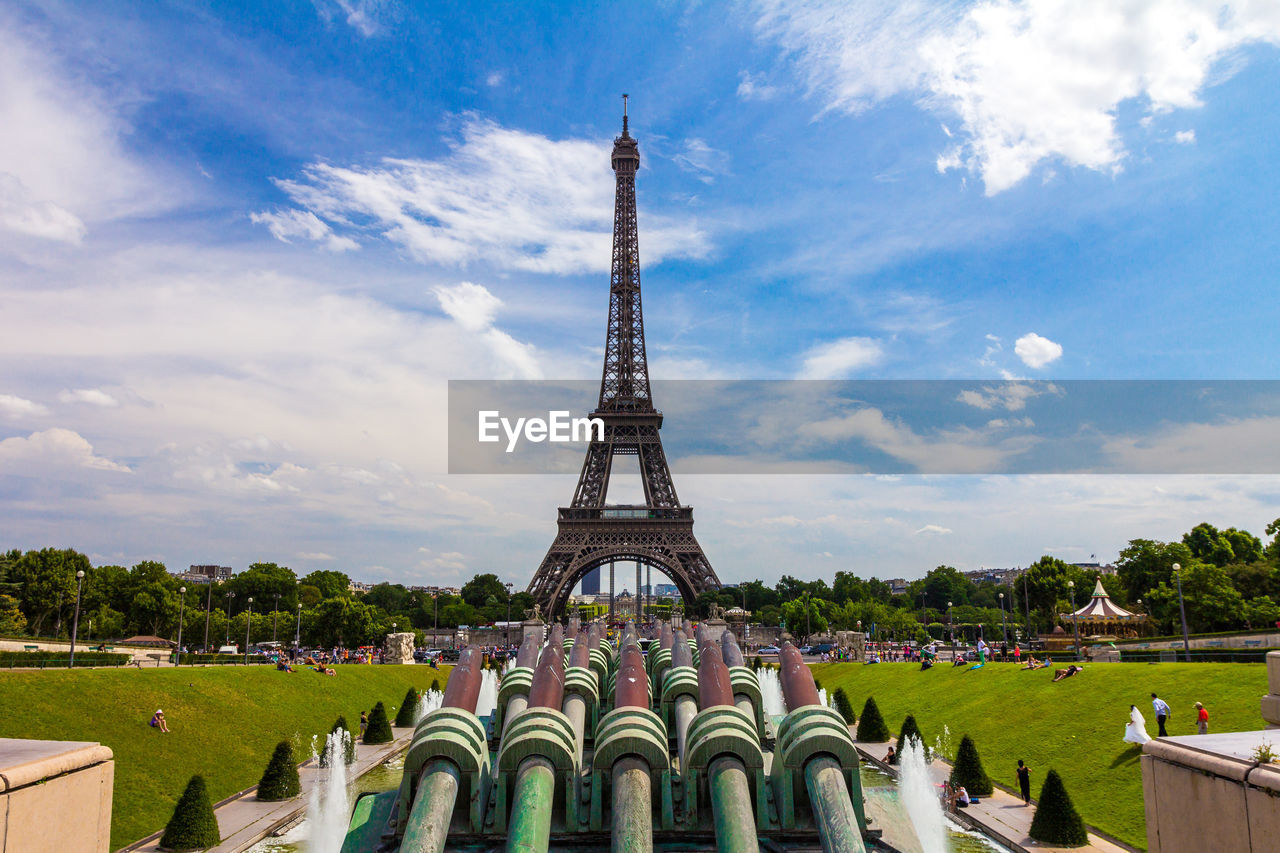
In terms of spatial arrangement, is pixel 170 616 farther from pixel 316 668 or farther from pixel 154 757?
pixel 154 757

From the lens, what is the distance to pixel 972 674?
3731 centimetres

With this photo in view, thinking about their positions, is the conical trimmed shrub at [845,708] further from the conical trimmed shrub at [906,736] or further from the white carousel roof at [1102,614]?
the white carousel roof at [1102,614]

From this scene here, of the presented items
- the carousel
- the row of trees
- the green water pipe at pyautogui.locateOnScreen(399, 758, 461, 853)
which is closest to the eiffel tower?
the row of trees

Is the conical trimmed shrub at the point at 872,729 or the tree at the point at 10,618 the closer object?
the conical trimmed shrub at the point at 872,729

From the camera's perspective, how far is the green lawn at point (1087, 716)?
20484 mm

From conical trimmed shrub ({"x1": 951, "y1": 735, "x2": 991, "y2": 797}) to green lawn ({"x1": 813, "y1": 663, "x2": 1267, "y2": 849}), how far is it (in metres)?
1.45

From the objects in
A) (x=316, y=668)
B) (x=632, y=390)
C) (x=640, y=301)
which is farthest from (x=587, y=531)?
(x=316, y=668)

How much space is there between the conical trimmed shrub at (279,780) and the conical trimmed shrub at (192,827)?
14.7 feet

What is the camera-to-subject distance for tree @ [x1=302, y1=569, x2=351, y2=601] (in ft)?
429

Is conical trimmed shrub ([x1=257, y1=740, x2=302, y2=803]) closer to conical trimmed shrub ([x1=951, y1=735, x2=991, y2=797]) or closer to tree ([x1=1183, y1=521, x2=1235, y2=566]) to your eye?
conical trimmed shrub ([x1=951, y1=735, x2=991, y2=797])

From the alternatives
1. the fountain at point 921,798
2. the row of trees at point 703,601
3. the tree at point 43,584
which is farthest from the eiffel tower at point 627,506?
the fountain at point 921,798

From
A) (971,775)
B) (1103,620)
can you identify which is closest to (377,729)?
(971,775)

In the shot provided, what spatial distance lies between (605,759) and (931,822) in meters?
14.4

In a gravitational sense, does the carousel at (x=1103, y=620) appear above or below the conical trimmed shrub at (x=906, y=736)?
above
